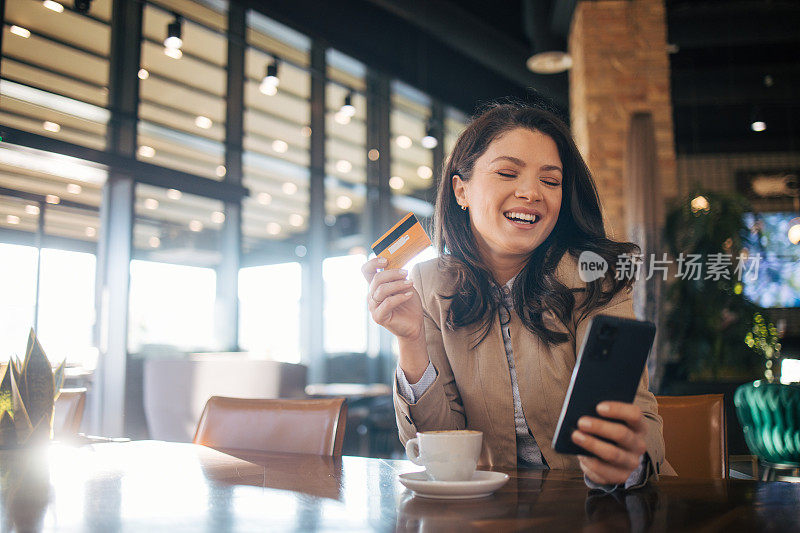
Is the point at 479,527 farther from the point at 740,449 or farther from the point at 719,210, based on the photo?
the point at 719,210

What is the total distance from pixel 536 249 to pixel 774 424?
907mm

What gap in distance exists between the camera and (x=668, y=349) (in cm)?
496

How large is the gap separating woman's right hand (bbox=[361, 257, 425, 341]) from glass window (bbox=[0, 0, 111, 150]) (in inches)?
175

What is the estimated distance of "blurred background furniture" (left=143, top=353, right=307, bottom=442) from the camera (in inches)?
168

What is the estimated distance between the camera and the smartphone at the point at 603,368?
0.88 meters

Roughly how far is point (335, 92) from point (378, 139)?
881 millimetres

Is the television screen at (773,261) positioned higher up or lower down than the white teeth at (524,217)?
higher up

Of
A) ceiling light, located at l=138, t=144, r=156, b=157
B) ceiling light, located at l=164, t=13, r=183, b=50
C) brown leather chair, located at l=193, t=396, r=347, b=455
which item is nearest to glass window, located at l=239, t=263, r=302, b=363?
ceiling light, located at l=138, t=144, r=156, b=157

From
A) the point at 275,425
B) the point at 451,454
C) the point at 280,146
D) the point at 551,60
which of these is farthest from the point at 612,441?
the point at 280,146

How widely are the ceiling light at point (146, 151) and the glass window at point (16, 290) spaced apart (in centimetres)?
115

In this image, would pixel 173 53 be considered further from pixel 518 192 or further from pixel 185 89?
pixel 518 192

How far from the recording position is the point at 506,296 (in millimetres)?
1587

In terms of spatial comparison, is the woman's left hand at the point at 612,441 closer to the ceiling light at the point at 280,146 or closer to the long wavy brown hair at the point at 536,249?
the long wavy brown hair at the point at 536,249

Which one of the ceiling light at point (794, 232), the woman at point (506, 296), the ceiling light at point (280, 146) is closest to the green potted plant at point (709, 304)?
the woman at point (506, 296)
